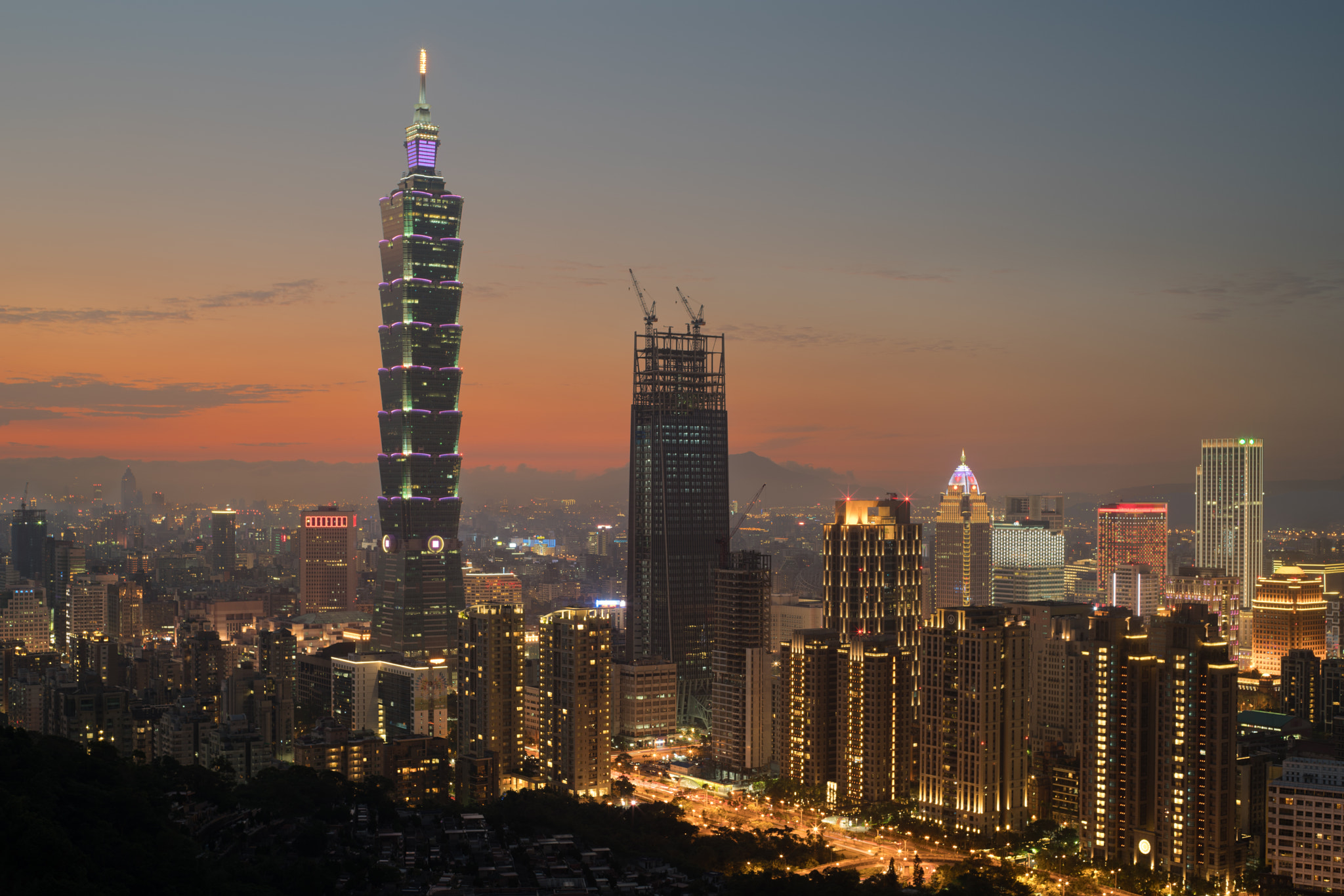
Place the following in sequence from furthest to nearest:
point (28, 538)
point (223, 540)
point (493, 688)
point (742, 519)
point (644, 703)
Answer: point (223, 540) → point (28, 538) → point (742, 519) → point (644, 703) → point (493, 688)

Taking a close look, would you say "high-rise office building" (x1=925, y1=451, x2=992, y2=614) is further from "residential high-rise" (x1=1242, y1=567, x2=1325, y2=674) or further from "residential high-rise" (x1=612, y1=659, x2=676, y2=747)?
"residential high-rise" (x1=612, y1=659, x2=676, y2=747)

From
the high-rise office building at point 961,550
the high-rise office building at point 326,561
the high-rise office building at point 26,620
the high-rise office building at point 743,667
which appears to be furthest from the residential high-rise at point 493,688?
the high-rise office building at point 326,561

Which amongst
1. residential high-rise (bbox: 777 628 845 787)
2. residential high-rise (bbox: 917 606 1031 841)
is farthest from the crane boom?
residential high-rise (bbox: 917 606 1031 841)

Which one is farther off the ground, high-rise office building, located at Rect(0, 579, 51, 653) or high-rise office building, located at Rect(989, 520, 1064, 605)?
high-rise office building, located at Rect(989, 520, 1064, 605)

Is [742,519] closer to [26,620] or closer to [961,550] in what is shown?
[961,550]

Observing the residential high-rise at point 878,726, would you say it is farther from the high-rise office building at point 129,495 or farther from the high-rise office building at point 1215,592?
the high-rise office building at point 129,495

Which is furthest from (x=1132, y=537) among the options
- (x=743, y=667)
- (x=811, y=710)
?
(x=811, y=710)
